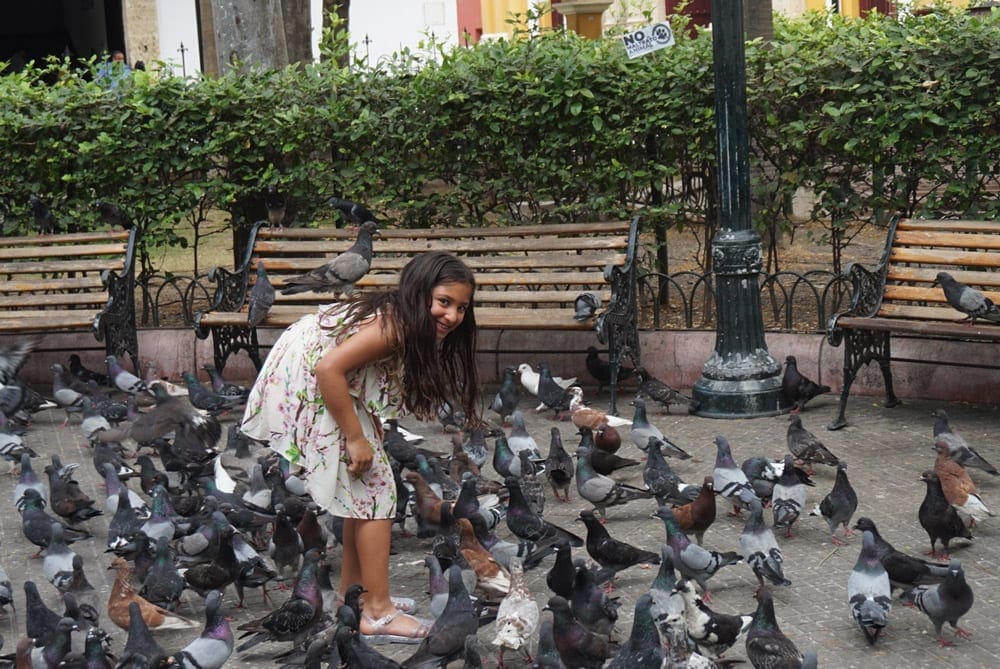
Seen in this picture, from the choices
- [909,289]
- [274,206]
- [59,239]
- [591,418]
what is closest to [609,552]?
[591,418]

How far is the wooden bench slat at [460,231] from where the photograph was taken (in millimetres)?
10055

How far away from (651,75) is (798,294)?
2360mm

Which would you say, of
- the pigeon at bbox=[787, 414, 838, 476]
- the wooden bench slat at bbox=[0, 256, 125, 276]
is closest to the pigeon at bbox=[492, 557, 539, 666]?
the pigeon at bbox=[787, 414, 838, 476]

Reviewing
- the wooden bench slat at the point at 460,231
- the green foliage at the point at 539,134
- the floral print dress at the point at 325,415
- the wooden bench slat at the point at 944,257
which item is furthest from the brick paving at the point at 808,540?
the green foliage at the point at 539,134

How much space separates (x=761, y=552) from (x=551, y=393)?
3.40 metres

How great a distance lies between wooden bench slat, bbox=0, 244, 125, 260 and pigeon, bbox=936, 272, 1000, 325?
5965mm

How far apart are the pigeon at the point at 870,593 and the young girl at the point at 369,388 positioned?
171 centimetres

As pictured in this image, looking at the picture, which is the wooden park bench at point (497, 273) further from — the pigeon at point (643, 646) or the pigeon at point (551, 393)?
the pigeon at point (643, 646)

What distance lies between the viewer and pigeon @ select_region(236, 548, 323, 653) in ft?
18.4

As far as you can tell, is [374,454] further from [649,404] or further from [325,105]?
[325,105]

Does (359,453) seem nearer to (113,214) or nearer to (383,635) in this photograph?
(383,635)

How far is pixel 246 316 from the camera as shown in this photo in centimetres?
1007

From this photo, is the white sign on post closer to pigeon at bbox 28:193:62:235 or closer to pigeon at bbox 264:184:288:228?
pigeon at bbox 264:184:288:228

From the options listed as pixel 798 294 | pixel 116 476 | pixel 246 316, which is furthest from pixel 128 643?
pixel 798 294
